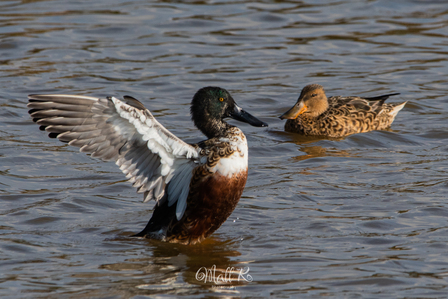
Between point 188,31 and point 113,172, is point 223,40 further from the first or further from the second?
point 113,172

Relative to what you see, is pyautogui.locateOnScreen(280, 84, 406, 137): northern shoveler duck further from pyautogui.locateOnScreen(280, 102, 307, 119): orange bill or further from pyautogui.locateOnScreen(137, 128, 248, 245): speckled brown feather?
Result: pyautogui.locateOnScreen(137, 128, 248, 245): speckled brown feather

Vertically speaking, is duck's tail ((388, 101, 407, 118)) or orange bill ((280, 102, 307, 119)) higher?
orange bill ((280, 102, 307, 119))

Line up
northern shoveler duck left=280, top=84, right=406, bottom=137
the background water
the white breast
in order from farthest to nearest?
northern shoveler duck left=280, top=84, right=406, bottom=137
the white breast
the background water

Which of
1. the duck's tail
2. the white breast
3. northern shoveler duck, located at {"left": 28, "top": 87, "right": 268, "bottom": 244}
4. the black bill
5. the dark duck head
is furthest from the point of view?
the duck's tail

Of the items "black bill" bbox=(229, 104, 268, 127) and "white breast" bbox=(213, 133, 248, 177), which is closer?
"white breast" bbox=(213, 133, 248, 177)

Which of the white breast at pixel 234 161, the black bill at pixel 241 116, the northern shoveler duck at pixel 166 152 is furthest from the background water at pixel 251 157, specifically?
the black bill at pixel 241 116

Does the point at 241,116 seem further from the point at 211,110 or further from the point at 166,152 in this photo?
the point at 166,152

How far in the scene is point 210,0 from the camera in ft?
49.9

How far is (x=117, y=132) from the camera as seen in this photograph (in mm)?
5516

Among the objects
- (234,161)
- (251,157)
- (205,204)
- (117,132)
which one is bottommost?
(251,157)

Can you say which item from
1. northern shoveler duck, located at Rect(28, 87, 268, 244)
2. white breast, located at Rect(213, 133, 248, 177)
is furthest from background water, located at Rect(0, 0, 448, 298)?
white breast, located at Rect(213, 133, 248, 177)

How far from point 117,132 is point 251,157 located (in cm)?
311

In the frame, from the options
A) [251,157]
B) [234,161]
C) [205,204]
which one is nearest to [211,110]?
[234,161]

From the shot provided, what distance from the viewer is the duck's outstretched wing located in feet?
17.6
